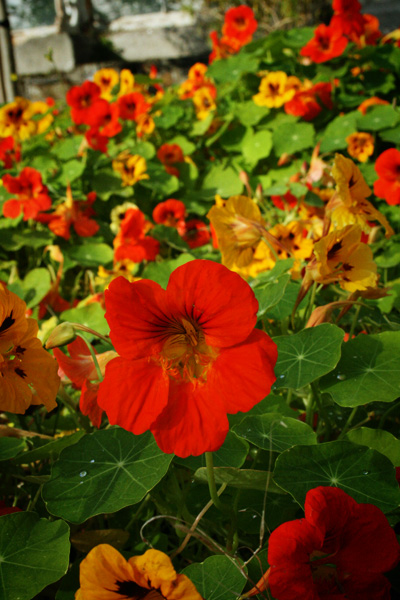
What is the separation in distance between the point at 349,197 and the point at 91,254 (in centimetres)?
140

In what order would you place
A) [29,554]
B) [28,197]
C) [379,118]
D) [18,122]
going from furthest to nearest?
[18,122] < [379,118] < [28,197] < [29,554]

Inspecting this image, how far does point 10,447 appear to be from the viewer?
33.3 inches

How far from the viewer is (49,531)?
0.68 metres

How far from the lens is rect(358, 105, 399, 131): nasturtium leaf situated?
7.29 feet

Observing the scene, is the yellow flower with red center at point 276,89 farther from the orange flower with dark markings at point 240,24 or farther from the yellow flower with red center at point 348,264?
the yellow flower with red center at point 348,264

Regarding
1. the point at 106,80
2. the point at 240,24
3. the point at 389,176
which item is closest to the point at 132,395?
the point at 389,176

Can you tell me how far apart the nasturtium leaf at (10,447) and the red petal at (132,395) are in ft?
1.16

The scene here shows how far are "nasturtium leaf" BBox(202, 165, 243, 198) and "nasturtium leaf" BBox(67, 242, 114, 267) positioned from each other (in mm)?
709

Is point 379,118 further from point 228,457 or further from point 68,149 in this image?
point 228,457

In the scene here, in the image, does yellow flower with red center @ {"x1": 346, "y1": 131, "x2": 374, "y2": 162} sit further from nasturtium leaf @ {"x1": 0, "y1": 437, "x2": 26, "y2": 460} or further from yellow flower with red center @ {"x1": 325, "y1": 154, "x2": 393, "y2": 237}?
nasturtium leaf @ {"x1": 0, "y1": 437, "x2": 26, "y2": 460}

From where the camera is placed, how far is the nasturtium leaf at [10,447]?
2.69ft

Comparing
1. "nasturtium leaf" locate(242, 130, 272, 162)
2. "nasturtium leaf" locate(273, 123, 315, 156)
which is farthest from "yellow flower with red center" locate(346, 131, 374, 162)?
"nasturtium leaf" locate(242, 130, 272, 162)

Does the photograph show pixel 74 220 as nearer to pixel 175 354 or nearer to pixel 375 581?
pixel 175 354

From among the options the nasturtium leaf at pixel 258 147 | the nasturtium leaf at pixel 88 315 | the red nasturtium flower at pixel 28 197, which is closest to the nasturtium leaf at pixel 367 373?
the nasturtium leaf at pixel 88 315
